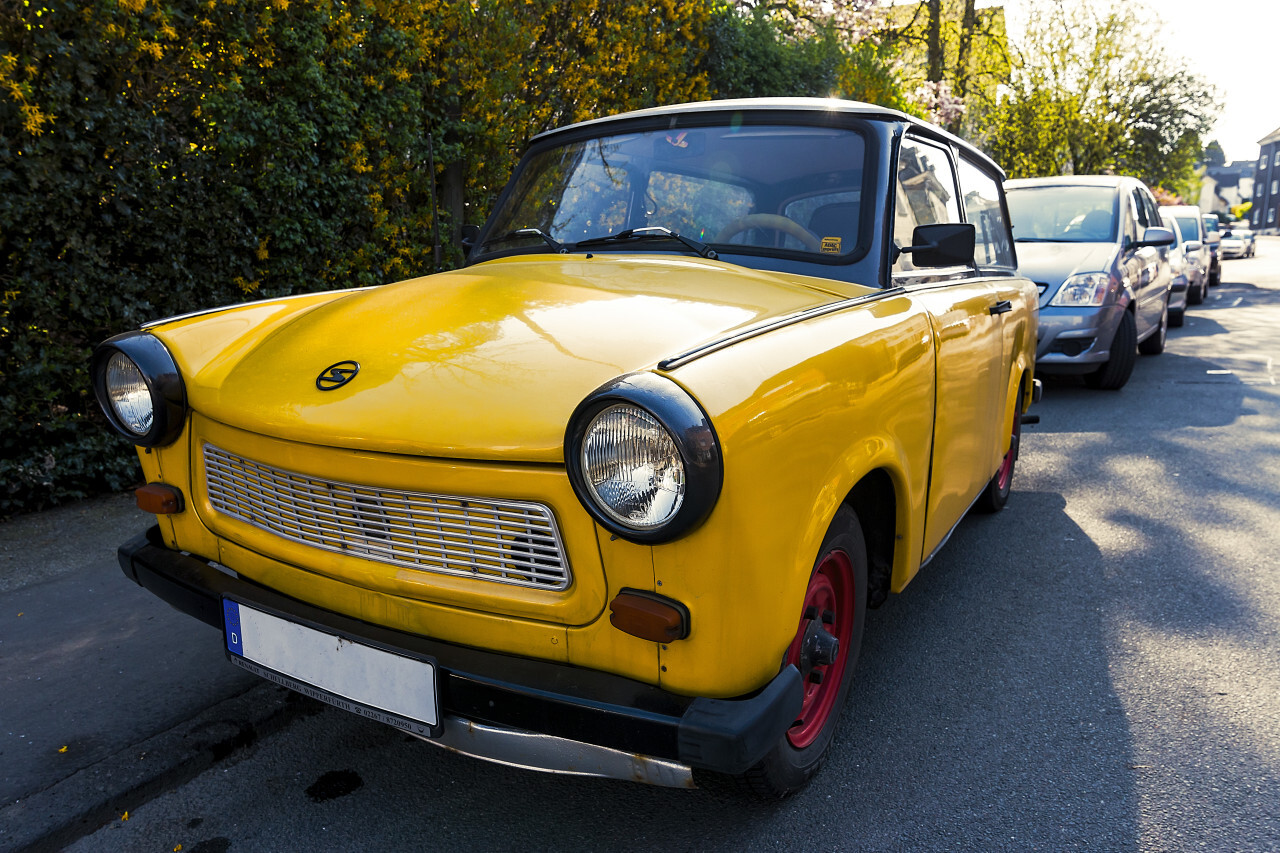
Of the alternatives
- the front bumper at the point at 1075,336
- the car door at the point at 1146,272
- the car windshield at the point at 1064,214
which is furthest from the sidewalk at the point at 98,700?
the car door at the point at 1146,272

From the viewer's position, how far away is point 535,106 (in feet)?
25.0

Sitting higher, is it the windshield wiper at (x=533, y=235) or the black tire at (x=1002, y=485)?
the windshield wiper at (x=533, y=235)

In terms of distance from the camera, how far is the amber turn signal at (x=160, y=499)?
2.37 meters

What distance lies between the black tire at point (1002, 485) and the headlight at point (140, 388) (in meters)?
3.54

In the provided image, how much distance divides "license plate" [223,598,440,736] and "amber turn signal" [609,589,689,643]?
1.42 ft

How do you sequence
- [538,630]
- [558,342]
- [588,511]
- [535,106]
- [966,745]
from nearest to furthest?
[588,511]
[538,630]
[558,342]
[966,745]
[535,106]

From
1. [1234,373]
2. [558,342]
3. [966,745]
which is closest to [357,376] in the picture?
[558,342]

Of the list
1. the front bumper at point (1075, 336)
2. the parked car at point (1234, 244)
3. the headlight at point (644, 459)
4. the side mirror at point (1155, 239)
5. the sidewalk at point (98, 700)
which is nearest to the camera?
the headlight at point (644, 459)

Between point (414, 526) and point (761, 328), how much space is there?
2.86 feet

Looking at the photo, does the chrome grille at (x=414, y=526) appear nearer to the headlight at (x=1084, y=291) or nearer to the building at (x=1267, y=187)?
the headlight at (x=1084, y=291)

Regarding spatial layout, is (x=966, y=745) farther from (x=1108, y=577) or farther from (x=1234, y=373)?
(x=1234, y=373)

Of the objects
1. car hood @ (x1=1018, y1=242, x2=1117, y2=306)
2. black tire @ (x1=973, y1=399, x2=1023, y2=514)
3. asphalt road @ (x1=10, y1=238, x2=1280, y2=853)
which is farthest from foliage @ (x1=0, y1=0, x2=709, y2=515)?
car hood @ (x1=1018, y1=242, x2=1117, y2=306)

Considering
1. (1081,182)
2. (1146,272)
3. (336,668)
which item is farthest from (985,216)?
(1081,182)

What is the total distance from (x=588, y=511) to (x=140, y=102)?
4106 millimetres
